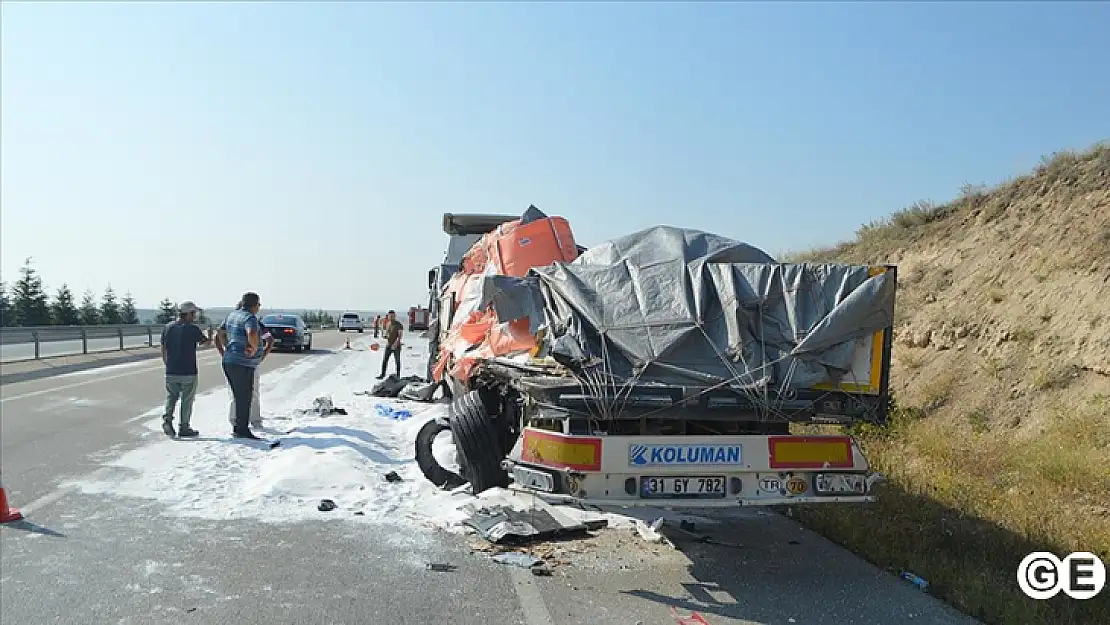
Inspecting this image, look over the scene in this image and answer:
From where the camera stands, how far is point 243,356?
35.3 feet

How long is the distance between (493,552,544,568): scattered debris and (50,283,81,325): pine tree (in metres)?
54.6

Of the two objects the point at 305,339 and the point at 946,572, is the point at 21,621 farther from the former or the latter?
the point at 305,339

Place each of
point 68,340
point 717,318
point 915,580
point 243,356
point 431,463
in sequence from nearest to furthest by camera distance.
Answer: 1. point 915,580
2. point 717,318
3. point 431,463
4. point 243,356
5. point 68,340

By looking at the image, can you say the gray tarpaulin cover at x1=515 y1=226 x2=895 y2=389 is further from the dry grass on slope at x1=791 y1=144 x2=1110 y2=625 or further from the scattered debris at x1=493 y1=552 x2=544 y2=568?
the dry grass on slope at x1=791 y1=144 x2=1110 y2=625

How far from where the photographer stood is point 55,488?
754 cm

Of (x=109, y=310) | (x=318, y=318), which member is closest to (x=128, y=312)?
(x=109, y=310)

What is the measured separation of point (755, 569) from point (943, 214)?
13995mm

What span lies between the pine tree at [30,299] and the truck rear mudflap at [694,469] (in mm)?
55016

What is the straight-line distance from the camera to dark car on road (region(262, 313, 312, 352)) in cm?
3000

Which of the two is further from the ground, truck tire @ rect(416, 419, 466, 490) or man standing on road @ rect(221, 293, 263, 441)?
man standing on road @ rect(221, 293, 263, 441)

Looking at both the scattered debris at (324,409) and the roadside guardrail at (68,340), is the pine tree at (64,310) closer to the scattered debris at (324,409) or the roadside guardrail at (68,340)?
the roadside guardrail at (68,340)

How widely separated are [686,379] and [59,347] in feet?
79.8

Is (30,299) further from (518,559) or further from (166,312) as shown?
(518,559)

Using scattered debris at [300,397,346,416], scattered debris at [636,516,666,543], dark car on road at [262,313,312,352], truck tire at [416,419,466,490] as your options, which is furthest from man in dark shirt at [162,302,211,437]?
dark car on road at [262,313,312,352]
